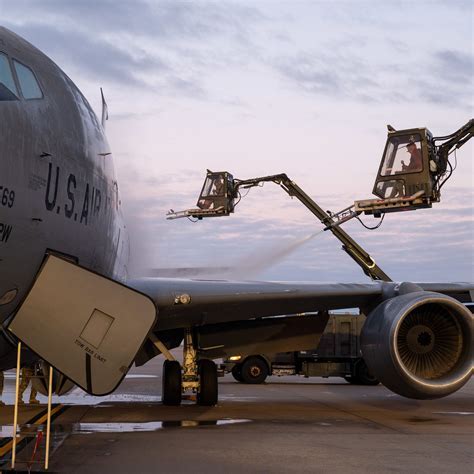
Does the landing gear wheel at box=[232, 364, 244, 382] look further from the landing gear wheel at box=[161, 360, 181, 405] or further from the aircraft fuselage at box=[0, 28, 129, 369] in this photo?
the aircraft fuselage at box=[0, 28, 129, 369]

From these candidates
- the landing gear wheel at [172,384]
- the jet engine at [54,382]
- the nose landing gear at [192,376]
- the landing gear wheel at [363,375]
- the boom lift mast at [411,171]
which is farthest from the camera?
the landing gear wheel at [363,375]

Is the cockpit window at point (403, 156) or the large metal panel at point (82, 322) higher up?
the cockpit window at point (403, 156)

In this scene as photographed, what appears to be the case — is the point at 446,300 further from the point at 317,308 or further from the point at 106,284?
the point at 106,284

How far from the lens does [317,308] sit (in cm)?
1388

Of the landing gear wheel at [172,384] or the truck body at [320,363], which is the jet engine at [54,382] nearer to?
the landing gear wheel at [172,384]

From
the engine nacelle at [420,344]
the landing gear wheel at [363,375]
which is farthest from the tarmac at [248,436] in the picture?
the landing gear wheel at [363,375]

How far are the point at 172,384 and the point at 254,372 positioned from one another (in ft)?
33.9

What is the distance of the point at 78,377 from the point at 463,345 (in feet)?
23.4

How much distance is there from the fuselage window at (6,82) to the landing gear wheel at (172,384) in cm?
830

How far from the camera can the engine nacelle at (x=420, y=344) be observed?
11977mm

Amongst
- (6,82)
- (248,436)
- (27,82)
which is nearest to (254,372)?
(248,436)

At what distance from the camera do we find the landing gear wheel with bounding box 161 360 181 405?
15.0m

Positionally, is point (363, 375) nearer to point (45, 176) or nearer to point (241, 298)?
point (241, 298)

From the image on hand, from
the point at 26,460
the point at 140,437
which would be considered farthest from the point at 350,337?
the point at 26,460
